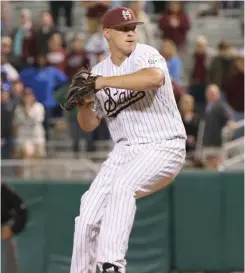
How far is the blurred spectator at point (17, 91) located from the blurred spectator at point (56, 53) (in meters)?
1.01

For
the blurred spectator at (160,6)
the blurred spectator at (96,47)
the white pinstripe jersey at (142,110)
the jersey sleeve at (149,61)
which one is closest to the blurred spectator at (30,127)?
the blurred spectator at (96,47)

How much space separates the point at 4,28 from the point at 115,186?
8.96m

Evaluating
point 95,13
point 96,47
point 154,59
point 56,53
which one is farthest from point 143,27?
point 154,59

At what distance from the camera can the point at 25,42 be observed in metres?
14.3

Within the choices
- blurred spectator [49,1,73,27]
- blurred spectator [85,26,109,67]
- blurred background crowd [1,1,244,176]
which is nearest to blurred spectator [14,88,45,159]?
blurred background crowd [1,1,244,176]

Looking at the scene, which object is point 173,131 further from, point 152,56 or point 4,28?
point 4,28

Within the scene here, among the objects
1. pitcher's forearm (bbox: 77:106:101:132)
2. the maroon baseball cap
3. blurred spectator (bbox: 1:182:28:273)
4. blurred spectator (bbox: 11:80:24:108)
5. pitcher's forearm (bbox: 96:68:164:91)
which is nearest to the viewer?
pitcher's forearm (bbox: 96:68:164:91)

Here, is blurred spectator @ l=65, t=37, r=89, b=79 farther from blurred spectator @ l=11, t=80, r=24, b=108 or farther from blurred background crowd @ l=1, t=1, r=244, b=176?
blurred spectator @ l=11, t=80, r=24, b=108

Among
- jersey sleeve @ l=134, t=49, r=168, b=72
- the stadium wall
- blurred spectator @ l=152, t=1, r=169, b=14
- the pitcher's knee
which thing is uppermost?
blurred spectator @ l=152, t=1, r=169, b=14

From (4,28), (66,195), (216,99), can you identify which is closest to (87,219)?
(66,195)

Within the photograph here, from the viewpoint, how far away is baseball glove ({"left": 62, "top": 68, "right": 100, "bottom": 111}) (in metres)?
5.82

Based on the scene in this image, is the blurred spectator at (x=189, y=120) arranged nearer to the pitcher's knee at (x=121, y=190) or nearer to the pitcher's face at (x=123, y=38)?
the pitcher's face at (x=123, y=38)

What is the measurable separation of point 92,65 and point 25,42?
4.41ft

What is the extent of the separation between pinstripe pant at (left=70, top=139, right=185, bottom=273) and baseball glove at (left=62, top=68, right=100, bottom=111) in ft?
1.58
